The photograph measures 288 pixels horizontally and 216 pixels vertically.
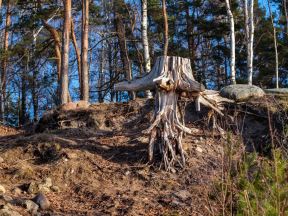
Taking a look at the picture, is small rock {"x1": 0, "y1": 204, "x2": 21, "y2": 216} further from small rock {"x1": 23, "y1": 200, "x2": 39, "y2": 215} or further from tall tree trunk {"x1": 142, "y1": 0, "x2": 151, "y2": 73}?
tall tree trunk {"x1": 142, "y1": 0, "x2": 151, "y2": 73}

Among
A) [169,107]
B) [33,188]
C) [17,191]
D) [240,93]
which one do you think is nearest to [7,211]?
[17,191]

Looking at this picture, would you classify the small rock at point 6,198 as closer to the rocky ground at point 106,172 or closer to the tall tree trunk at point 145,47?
the rocky ground at point 106,172

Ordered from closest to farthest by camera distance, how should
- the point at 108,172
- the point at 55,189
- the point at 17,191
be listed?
the point at 17,191, the point at 55,189, the point at 108,172

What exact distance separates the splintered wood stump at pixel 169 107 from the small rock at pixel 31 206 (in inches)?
84.2

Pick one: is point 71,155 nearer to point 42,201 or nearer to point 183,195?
point 42,201

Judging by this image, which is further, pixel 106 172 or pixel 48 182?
pixel 106 172

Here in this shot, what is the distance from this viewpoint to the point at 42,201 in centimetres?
591

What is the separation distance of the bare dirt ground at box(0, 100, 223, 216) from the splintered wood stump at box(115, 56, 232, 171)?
0.77ft

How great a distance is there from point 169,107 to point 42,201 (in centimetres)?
256

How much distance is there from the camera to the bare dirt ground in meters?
6.04

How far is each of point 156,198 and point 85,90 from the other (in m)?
9.70

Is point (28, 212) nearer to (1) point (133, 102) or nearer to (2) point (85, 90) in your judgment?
(1) point (133, 102)

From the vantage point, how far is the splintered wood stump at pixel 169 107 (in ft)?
23.8

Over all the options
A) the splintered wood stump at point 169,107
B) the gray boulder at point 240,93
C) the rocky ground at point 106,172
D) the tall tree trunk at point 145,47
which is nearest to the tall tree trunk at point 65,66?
the tall tree trunk at point 145,47
